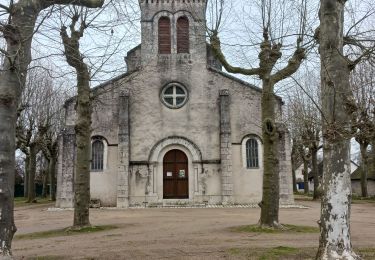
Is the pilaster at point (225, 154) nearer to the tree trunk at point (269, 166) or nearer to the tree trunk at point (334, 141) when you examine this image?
the tree trunk at point (269, 166)

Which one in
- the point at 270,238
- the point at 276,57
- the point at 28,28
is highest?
the point at 276,57

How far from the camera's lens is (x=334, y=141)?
7.00m

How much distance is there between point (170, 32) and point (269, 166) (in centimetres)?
1613

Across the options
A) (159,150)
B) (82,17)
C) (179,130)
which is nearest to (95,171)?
(159,150)

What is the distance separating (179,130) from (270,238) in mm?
15005

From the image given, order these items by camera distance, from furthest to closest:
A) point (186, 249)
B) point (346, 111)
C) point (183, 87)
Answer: point (183, 87) → point (186, 249) → point (346, 111)

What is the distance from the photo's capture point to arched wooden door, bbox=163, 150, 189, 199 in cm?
2522

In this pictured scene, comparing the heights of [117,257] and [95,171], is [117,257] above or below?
below

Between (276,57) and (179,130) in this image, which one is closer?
(276,57)

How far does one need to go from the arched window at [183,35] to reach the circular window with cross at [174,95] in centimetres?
251

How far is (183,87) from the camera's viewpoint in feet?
85.8

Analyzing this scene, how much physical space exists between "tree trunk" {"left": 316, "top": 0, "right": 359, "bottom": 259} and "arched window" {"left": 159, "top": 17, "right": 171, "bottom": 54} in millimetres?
20075

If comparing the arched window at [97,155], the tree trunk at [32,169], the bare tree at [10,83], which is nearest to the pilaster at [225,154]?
the arched window at [97,155]

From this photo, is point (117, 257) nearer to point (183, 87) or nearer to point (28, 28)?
point (28, 28)
